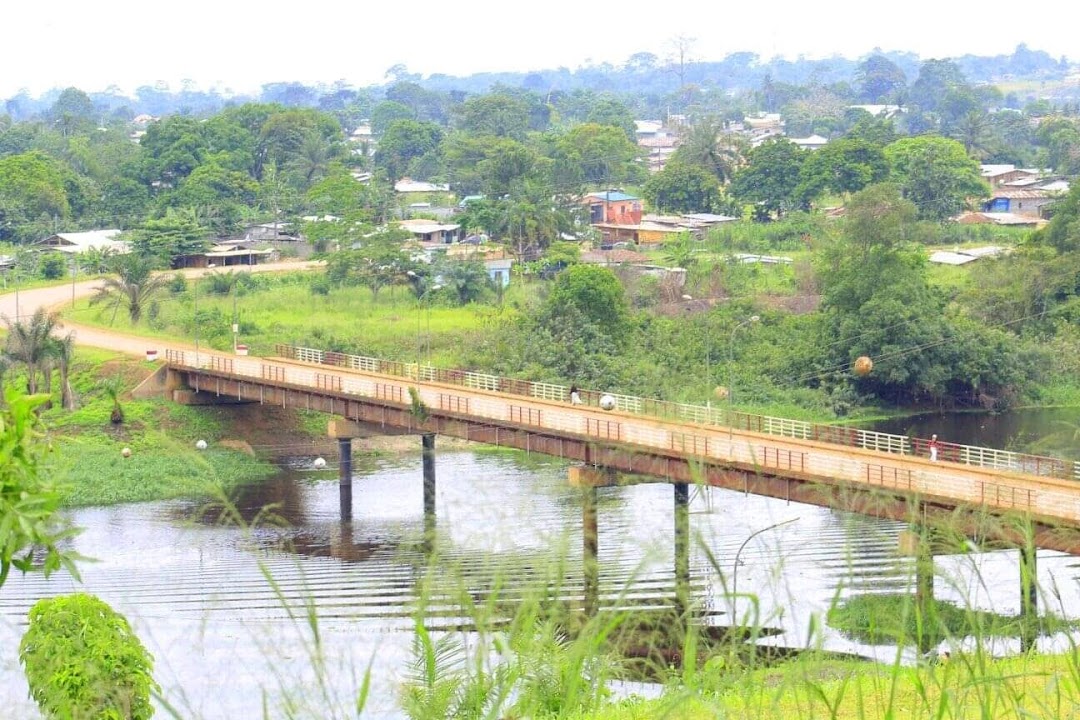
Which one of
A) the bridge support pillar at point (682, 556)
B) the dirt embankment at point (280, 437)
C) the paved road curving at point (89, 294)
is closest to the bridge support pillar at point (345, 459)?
the dirt embankment at point (280, 437)

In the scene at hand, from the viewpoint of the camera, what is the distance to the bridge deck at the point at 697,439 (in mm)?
29312

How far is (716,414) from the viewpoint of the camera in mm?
40094

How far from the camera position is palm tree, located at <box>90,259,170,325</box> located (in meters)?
67.9

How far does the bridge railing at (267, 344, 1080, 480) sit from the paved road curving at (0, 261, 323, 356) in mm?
5486

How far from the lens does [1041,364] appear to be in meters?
62.2

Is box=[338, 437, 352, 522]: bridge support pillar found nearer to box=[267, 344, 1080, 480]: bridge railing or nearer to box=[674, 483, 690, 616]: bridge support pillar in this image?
box=[267, 344, 1080, 480]: bridge railing

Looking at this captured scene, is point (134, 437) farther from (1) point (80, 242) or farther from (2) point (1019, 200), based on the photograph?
(2) point (1019, 200)

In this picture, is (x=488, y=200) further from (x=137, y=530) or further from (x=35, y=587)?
(x=35, y=587)

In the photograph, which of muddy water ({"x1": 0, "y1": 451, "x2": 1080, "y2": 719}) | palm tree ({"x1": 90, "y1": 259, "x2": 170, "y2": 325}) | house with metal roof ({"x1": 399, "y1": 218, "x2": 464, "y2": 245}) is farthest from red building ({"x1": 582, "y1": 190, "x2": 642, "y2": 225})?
muddy water ({"x1": 0, "y1": 451, "x2": 1080, "y2": 719})

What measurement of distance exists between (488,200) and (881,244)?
30.0 metres

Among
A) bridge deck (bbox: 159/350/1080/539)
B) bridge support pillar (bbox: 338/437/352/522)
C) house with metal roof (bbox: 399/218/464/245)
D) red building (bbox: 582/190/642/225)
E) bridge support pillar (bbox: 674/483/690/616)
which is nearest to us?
bridge support pillar (bbox: 674/483/690/616)

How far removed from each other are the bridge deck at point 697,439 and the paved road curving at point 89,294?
5719 millimetres

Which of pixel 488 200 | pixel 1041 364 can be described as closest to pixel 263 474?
pixel 1041 364

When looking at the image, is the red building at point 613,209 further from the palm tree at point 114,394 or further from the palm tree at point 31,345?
the palm tree at point 31,345
